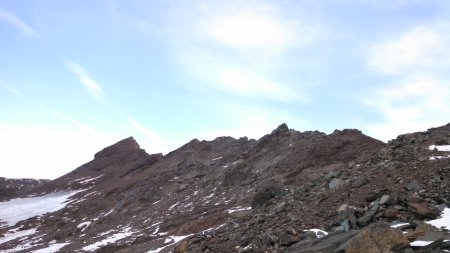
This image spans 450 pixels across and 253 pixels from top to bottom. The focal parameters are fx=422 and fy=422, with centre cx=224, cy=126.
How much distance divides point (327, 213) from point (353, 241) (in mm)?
5997

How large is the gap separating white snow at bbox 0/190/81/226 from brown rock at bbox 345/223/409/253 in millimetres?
71351

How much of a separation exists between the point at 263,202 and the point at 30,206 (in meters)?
71.9

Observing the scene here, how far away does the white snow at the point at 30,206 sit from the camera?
7524cm

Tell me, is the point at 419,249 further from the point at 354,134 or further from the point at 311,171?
the point at 354,134

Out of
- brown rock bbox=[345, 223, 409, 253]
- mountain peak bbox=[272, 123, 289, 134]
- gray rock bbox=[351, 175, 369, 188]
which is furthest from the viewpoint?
mountain peak bbox=[272, 123, 289, 134]

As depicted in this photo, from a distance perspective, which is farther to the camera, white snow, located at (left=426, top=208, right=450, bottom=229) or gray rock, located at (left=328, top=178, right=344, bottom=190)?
gray rock, located at (left=328, top=178, right=344, bottom=190)

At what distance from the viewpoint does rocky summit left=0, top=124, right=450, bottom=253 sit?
14531 millimetres

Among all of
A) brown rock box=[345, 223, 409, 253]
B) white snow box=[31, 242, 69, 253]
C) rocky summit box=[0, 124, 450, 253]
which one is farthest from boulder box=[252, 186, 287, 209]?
white snow box=[31, 242, 69, 253]

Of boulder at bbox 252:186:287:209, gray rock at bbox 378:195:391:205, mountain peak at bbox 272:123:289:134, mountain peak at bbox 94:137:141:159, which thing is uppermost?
mountain peak at bbox 94:137:141:159

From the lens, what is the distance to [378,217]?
1479 cm

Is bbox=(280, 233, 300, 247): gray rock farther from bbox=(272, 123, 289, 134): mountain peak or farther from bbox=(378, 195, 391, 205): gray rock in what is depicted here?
bbox=(272, 123, 289, 134): mountain peak

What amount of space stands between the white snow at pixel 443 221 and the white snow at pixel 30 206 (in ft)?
233

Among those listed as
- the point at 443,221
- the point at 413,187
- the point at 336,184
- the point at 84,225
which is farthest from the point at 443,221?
the point at 84,225

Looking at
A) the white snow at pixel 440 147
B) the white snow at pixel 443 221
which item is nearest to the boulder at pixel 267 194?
the white snow at pixel 440 147
